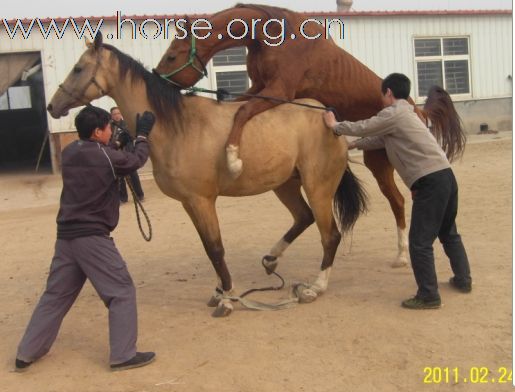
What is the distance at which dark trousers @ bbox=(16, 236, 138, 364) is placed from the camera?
3859mm

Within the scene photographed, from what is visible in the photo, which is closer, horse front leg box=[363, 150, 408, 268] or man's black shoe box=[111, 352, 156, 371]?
man's black shoe box=[111, 352, 156, 371]

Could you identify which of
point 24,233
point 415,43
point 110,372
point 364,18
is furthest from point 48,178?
point 110,372

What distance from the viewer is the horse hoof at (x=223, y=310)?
185 inches

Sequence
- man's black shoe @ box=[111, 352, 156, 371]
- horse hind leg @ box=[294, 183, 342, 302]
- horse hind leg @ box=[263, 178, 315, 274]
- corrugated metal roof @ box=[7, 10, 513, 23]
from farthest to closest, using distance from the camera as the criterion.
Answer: corrugated metal roof @ box=[7, 10, 513, 23] → horse hind leg @ box=[263, 178, 315, 274] → horse hind leg @ box=[294, 183, 342, 302] → man's black shoe @ box=[111, 352, 156, 371]

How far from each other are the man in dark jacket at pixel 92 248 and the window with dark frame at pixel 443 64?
1373cm

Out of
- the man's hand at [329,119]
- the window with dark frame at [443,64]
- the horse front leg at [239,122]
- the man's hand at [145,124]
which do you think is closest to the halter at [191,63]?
the horse front leg at [239,122]

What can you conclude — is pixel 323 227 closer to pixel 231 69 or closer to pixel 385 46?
pixel 231 69

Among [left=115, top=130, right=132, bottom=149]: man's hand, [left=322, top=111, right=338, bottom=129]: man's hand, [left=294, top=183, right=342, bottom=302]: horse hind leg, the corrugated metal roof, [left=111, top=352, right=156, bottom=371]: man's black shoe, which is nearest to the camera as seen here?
[left=111, top=352, right=156, bottom=371]: man's black shoe

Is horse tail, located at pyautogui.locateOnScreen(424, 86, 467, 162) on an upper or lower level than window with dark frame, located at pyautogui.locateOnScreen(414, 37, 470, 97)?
lower

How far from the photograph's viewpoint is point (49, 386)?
12.0ft

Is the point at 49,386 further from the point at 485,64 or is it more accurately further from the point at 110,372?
the point at 485,64

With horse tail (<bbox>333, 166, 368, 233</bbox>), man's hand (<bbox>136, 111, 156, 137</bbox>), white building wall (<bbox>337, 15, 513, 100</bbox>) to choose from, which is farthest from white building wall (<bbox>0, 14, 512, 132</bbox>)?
man's hand (<bbox>136, 111, 156, 137</bbox>)

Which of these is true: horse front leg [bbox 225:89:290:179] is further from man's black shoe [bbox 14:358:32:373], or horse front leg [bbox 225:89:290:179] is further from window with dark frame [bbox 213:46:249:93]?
window with dark frame [bbox 213:46:249:93]

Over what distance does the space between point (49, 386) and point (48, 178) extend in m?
10.8
